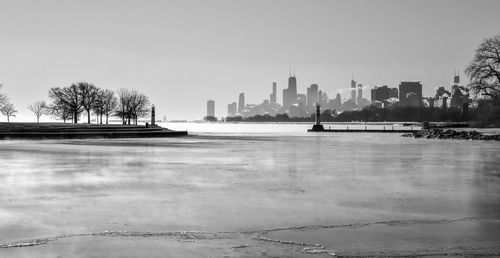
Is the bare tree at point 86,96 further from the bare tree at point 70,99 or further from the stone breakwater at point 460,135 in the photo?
the stone breakwater at point 460,135

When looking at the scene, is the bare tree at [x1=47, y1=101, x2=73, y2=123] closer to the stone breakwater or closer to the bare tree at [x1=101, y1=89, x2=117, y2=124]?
the bare tree at [x1=101, y1=89, x2=117, y2=124]

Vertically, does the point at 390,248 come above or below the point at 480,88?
below

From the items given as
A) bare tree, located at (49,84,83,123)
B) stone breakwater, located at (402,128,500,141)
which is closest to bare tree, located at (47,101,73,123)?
bare tree, located at (49,84,83,123)

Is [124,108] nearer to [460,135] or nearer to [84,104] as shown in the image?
[84,104]

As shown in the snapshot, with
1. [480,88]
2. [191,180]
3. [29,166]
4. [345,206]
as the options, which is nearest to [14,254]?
[345,206]

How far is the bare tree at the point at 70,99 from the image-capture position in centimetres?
11394

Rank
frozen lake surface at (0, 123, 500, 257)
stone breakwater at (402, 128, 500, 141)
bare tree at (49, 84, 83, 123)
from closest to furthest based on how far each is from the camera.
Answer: frozen lake surface at (0, 123, 500, 257) → stone breakwater at (402, 128, 500, 141) → bare tree at (49, 84, 83, 123)

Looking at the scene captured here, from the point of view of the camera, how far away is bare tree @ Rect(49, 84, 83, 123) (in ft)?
374

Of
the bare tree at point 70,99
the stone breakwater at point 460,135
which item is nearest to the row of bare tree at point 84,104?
the bare tree at point 70,99

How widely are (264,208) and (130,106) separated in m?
132

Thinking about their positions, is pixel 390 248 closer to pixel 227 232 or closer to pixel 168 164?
pixel 227 232

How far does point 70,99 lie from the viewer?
117m

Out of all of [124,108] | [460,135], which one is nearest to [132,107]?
[124,108]

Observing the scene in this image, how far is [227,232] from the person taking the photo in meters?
8.91
